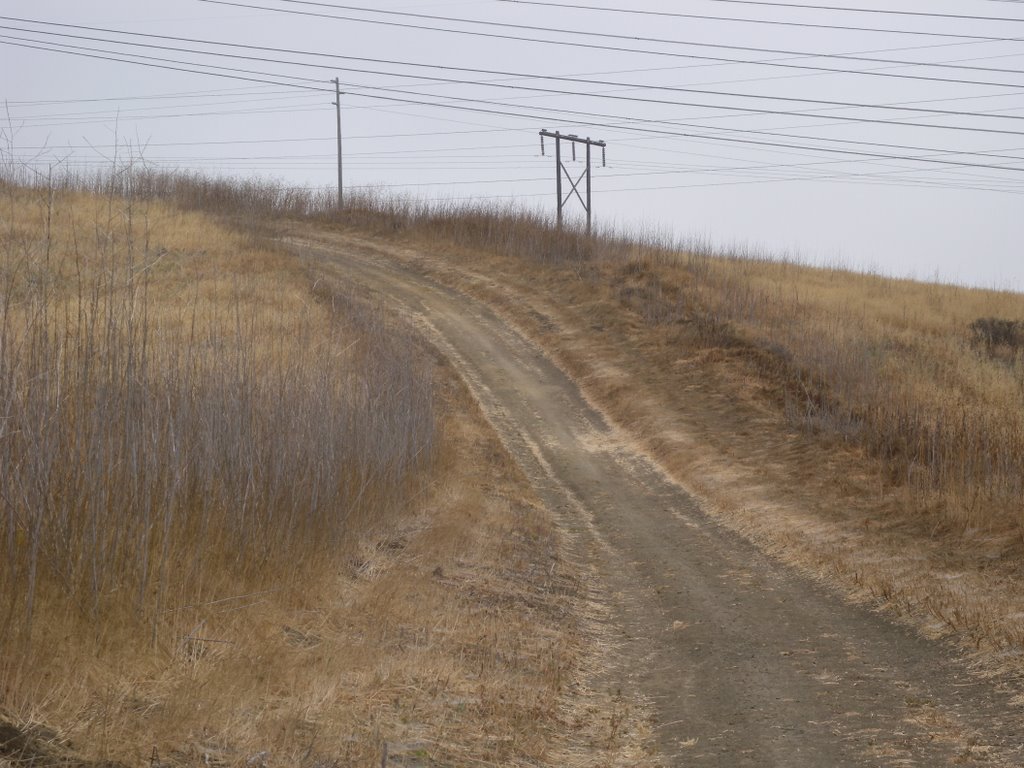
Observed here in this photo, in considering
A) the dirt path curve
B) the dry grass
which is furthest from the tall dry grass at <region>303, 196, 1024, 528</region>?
the dry grass

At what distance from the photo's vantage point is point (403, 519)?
11.8 metres

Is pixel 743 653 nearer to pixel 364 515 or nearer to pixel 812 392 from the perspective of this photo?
pixel 364 515

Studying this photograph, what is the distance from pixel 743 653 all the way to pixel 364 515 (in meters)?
4.12

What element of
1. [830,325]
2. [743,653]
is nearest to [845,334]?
[830,325]

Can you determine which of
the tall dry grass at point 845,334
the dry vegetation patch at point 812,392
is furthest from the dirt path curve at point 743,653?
the tall dry grass at point 845,334

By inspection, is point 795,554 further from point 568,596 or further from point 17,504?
point 17,504

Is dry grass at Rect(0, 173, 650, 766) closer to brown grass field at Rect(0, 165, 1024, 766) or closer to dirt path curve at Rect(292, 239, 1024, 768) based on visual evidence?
brown grass field at Rect(0, 165, 1024, 766)

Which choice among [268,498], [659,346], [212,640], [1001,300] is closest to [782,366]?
[659,346]

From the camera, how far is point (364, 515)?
1073 centimetres

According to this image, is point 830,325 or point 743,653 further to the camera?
point 830,325

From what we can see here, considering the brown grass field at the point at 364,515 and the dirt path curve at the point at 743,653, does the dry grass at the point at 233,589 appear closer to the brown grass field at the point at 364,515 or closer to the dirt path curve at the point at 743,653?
the brown grass field at the point at 364,515

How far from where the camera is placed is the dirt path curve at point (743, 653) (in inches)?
263

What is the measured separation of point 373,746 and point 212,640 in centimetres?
127

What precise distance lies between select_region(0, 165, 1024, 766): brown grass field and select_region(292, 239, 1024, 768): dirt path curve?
0.46 meters
